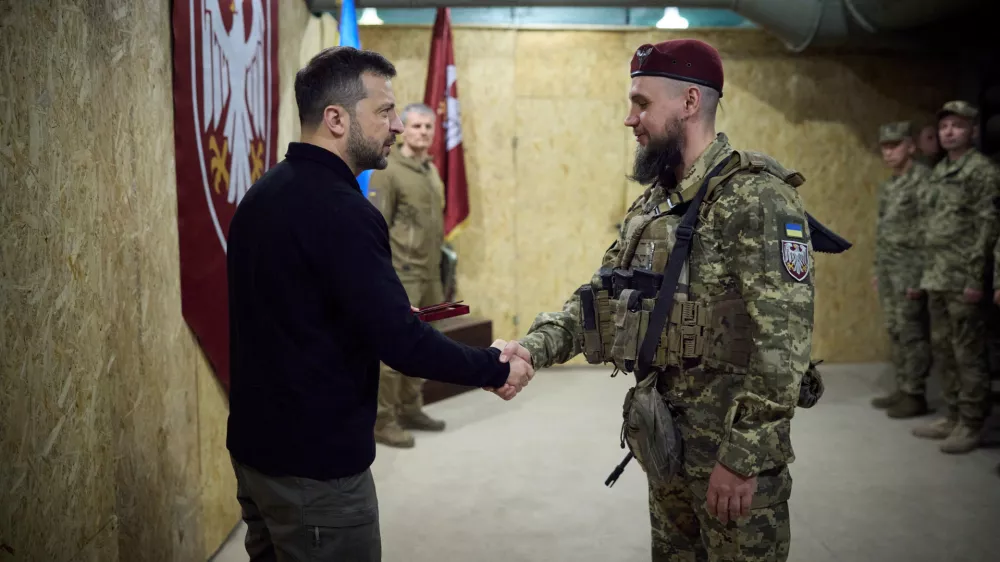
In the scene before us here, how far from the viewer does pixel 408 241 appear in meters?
4.72

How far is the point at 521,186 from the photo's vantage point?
6230 mm

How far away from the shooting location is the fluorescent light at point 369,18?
6016 millimetres

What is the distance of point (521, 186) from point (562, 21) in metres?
1.35

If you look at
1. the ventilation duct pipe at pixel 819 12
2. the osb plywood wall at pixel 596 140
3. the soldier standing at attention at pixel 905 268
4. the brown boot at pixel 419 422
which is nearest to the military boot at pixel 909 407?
the soldier standing at attention at pixel 905 268

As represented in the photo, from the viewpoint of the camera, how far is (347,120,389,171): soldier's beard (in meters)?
1.75

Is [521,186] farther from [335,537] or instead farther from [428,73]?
[335,537]

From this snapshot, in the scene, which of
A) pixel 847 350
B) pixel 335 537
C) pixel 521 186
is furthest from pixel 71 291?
pixel 847 350

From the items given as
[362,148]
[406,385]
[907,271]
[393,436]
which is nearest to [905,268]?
[907,271]

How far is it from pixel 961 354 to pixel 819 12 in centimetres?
243

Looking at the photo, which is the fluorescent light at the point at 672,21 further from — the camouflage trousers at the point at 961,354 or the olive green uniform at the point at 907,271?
the camouflage trousers at the point at 961,354

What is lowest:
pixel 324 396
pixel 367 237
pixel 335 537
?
pixel 335 537

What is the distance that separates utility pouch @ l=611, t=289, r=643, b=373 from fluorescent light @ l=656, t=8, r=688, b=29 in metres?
4.64

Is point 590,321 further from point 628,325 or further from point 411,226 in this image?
point 411,226

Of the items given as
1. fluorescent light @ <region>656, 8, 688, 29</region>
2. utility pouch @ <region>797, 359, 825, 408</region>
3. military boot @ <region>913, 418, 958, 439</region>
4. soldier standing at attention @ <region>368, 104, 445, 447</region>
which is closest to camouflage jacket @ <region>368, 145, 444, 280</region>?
soldier standing at attention @ <region>368, 104, 445, 447</region>
